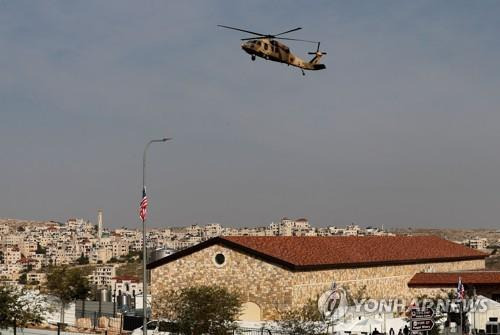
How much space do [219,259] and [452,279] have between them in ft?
70.1

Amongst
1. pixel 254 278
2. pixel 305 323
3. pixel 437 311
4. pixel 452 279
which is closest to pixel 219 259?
pixel 254 278

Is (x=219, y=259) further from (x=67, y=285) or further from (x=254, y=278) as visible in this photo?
(x=67, y=285)

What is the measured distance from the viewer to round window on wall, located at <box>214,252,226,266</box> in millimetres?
59500

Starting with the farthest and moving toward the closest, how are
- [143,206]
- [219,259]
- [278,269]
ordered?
[219,259] < [278,269] < [143,206]

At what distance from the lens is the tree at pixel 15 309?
47469mm

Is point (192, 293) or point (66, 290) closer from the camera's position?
point (192, 293)

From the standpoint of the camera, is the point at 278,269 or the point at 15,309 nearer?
the point at 15,309

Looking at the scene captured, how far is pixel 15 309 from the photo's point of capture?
48.0 m

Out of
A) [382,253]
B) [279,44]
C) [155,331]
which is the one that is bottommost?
[155,331]

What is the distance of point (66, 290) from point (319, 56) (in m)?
36.8

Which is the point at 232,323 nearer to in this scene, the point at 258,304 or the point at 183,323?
the point at 183,323

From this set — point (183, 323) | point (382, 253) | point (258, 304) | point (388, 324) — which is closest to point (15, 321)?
point (183, 323)

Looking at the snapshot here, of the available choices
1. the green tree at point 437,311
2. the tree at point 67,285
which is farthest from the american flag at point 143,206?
the tree at point 67,285

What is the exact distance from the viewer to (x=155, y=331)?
48188 mm
